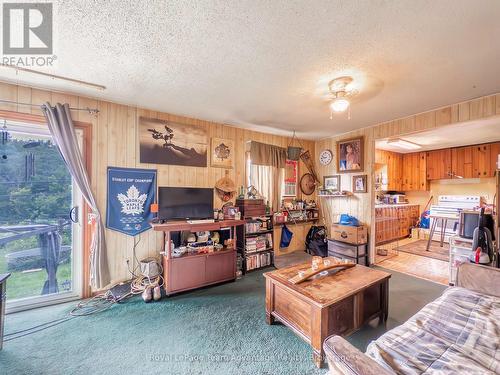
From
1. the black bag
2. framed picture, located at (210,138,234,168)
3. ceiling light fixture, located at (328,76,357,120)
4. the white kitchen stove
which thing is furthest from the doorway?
the white kitchen stove

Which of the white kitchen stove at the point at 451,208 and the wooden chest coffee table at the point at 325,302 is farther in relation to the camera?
the white kitchen stove at the point at 451,208

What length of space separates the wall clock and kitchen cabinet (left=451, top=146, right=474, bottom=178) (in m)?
3.23

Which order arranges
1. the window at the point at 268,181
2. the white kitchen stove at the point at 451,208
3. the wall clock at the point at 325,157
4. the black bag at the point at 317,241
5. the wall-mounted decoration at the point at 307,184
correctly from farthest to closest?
the white kitchen stove at the point at 451,208 → the wall-mounted decoration at the point at 307,184 → the wall clock at the point at 325,157 → the black bag at the point at 317,241 → the window at the point at 268,181

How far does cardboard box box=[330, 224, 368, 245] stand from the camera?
3600 millimetres

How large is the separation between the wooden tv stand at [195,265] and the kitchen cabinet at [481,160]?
5.47m

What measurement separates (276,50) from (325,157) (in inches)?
126

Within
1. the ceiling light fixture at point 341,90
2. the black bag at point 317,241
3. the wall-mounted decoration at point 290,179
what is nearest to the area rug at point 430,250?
the black bag at point 317,241

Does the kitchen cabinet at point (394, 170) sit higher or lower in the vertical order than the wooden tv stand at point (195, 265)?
higher

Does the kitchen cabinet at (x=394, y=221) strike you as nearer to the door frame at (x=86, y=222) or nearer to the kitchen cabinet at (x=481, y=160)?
the kitchen cabinet at (x=481, y=160)

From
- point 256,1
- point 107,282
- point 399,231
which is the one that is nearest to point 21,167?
point 107,282

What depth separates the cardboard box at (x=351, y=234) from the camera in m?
3.60

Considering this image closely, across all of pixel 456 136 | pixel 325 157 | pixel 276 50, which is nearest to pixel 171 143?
pixel 276 50

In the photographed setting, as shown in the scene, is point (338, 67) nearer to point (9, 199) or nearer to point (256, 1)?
point (256, 1)

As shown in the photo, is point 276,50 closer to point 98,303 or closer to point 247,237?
point 247,237
